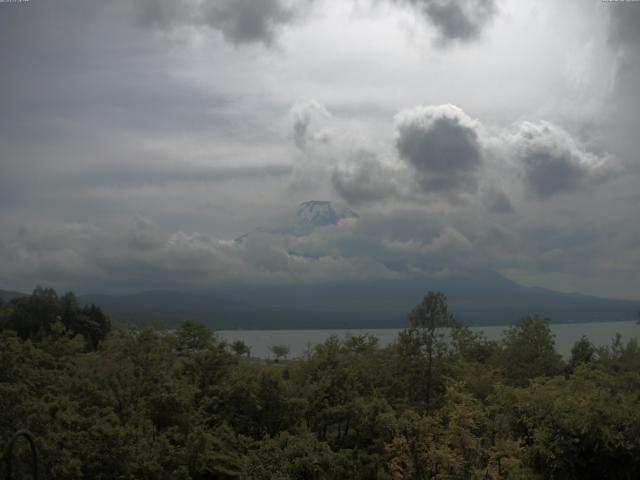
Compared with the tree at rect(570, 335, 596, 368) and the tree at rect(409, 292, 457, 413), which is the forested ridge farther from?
the tree at rect(570, 335, 596, 368)

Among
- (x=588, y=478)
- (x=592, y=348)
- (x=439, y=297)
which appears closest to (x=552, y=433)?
(x=588, y=478)

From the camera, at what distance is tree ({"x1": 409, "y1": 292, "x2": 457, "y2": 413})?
129 ft

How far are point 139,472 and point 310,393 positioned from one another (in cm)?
1037

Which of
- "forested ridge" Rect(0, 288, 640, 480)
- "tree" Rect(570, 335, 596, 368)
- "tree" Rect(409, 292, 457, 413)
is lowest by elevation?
"forested ridge" Rect(0, 288, 640, 480)

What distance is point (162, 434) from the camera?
28.3 meters

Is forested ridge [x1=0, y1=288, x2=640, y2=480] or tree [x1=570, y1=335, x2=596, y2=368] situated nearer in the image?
forested ridge [x1=0, y1=288, x2=640, y2=480]

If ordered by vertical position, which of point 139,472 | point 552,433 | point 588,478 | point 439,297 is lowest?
point 139,472

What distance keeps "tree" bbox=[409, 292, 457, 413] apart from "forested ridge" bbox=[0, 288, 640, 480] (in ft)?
0.23

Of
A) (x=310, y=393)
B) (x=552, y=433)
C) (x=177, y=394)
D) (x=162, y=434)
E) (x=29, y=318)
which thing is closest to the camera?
(x=552, y=433)

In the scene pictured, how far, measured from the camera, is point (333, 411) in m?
32.4

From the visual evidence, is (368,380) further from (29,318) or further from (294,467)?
(29,318)

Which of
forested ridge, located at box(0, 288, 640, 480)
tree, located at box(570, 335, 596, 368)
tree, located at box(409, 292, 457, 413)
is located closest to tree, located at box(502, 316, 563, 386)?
forested ridge, located at box(0, 288, 640, 480)

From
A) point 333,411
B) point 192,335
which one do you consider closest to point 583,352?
point 192,335

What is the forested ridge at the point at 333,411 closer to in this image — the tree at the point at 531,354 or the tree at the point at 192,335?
the tree at the point at 531,354
